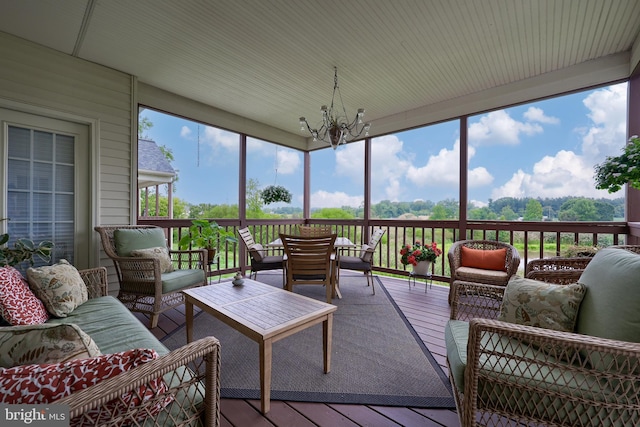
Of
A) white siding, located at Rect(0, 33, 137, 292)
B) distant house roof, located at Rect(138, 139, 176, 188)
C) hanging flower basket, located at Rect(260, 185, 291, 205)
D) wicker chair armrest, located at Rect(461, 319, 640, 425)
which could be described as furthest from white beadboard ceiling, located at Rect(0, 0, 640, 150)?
wicker chair armrest, located at Rect(461, 319, 640, 425)

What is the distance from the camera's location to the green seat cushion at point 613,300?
1068 millimetres

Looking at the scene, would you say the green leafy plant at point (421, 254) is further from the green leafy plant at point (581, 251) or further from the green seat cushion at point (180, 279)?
the green seat cushion at point (180, 279)

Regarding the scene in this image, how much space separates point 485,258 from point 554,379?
2426mm

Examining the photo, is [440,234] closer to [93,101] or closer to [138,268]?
[138,268]

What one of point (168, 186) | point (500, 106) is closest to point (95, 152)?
Answer: point (168, 186)

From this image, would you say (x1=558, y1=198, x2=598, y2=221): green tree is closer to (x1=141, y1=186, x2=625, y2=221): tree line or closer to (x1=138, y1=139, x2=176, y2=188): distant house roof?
(x1=141, y1=186, x2=625, y2=221): tree line

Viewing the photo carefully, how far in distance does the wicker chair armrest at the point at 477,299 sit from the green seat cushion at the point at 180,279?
254cm

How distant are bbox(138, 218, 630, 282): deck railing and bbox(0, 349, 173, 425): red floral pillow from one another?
344 centimetres

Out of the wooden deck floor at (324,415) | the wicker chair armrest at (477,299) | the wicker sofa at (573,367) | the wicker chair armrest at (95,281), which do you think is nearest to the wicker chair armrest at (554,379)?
the wicker sofa at (573,367)

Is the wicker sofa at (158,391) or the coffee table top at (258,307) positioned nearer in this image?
the wicker sofa at (158,391)

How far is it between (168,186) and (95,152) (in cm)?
154

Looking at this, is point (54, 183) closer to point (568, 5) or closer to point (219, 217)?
point (219, 217)

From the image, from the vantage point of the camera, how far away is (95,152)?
3145mm

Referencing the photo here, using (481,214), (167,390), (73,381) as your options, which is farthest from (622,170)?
(73,381)
